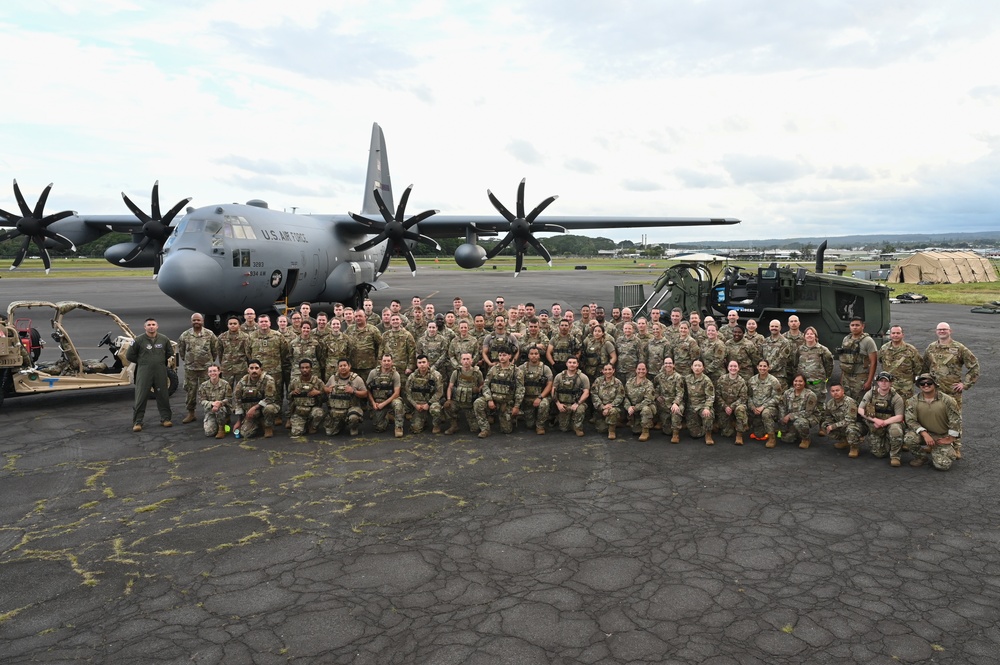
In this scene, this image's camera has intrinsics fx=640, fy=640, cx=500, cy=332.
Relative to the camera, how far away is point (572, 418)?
32.1 feet

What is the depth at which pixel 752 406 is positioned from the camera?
29.9 feet

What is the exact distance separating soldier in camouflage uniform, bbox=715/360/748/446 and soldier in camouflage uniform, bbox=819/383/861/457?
3.54 feet

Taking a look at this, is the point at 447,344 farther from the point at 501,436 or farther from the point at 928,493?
the point at 928,493

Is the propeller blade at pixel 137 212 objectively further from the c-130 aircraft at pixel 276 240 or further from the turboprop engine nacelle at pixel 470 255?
the turboprop engine nacelle at pixel 470 255

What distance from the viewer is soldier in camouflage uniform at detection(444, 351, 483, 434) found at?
962 cm

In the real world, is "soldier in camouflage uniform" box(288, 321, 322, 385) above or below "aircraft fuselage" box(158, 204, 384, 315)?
below

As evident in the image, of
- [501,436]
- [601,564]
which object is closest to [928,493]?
[601,564]

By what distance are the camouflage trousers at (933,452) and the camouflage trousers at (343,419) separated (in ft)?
24.0

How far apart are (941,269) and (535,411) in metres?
43.0

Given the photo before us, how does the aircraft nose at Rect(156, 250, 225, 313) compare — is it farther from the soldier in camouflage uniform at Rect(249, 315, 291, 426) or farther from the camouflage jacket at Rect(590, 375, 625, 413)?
the camouflage jacket at Rect(590, 375, 625, 413)

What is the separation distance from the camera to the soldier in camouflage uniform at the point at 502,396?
31.2 ft

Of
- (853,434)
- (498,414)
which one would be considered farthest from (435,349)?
(853,434)

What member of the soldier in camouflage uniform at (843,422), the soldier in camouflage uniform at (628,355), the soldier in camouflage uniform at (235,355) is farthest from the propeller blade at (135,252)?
the soldier in camouflage uniform at (843,422)

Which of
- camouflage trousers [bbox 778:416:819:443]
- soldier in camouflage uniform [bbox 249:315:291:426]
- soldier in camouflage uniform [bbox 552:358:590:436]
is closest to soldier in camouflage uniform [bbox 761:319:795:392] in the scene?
camouflage trousers [bbox 778:416:819:443]
